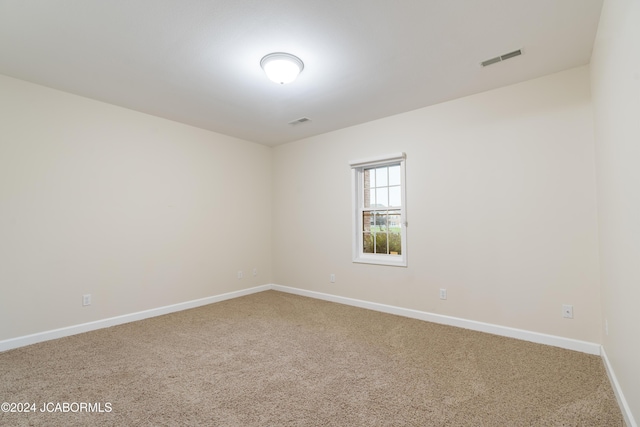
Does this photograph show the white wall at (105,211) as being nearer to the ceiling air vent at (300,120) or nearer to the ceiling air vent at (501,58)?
the ceiling air vent at (300,120)

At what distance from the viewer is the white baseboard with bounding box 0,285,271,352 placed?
2768 mm

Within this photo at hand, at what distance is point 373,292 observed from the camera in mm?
4004

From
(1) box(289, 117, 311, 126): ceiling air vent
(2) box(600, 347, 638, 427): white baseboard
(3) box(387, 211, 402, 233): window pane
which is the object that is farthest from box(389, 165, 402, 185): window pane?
(2) box(600, 347, 638, 427): white baseboard

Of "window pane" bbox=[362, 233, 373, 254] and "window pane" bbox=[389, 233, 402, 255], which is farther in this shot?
"window pane" bbox=[362, 233, 373, 254]

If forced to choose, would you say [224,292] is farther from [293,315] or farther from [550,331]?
[550,331]

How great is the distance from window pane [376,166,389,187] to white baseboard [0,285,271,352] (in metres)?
2.87

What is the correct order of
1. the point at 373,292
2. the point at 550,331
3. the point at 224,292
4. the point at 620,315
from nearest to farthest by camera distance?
the point at 620,315, the point at 550,331, the point at 373,292, the point at 224,292

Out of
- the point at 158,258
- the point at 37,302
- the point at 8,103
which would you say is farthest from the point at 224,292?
the point at 8,103

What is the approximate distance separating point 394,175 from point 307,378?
Answer: 2.82 meters

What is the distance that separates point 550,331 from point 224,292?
4148 millimetres

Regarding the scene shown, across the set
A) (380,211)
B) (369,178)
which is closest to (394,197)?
(380,211)

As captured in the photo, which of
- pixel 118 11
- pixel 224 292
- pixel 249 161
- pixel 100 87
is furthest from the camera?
pixel 249 161

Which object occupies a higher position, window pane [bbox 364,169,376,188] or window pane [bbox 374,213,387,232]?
window pane [bbox 364,169,376,188]

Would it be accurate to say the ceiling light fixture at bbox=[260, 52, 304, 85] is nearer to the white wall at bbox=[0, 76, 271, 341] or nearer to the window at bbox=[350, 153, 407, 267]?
the window at bbox=[350, 153, 407, 267]
